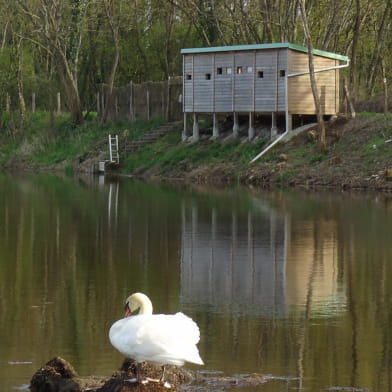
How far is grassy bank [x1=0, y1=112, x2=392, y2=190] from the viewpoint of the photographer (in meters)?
42.8

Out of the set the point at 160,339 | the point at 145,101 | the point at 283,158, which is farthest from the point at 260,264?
the point at 145,101

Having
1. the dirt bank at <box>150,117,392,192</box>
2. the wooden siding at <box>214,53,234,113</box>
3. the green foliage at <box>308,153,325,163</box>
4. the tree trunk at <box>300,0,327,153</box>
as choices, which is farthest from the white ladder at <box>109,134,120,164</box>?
the green foliage at <box>308,153,325,163</box>

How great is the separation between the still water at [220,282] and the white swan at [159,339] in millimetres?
1504

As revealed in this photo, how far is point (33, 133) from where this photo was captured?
6819 cm

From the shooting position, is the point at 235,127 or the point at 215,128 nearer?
the point at 235,127

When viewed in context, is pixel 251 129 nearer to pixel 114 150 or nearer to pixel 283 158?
pixel 283 158

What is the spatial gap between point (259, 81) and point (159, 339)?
40257 millimetres

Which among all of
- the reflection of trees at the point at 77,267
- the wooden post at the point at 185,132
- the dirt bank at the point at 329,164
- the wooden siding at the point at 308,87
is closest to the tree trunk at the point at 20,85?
the wooden post at the point at 185,132

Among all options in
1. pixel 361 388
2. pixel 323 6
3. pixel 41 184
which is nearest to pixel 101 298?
pixel 361 388

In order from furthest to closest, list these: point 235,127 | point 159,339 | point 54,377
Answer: point 235,127 < point 54,377 < point 159,339

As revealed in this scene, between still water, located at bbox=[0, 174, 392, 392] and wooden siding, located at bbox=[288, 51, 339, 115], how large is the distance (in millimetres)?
14086

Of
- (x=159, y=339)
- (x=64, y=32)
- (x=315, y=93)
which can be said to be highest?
(x=64, y=32)

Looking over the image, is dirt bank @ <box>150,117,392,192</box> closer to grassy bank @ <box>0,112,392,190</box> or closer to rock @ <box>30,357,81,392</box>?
grassy bank @ <box>0,112,392,190</box>

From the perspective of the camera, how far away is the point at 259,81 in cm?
4950
